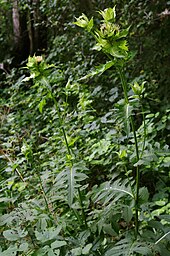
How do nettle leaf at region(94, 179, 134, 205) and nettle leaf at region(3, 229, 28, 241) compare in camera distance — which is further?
nettle leaf at region(94, 179, 134, 205)

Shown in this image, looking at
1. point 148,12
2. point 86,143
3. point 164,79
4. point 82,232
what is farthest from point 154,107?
point 82,232

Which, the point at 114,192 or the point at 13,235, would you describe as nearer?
the point at 13,235

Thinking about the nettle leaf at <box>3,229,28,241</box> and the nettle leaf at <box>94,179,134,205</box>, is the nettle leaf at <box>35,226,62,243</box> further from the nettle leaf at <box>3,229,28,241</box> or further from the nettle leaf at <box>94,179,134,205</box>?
the nettle leaf at <box>94,179,134,205</box>

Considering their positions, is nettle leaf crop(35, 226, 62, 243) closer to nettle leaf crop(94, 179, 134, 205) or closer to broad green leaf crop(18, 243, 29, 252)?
broad green leaf crop(18, 243, 29, 252)

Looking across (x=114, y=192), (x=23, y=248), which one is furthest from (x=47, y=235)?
(x=114, y=192)

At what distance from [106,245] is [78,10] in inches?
143

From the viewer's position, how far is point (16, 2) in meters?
6.20

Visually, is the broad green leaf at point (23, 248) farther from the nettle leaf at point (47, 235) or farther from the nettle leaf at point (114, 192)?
the nettle leaf at point (114, 192)

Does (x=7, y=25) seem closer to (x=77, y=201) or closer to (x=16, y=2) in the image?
(x=16, y=2)

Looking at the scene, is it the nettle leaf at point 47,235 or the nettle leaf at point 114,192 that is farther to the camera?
the nettle leaf at point 114,192

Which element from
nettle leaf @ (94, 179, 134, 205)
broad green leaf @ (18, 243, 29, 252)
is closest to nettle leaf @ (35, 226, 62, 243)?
broad green leaf @ (18, 243, 29, 252)

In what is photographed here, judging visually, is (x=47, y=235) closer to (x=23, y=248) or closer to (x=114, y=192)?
(x=23, y=248)

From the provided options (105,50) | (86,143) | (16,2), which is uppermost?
(16,2)

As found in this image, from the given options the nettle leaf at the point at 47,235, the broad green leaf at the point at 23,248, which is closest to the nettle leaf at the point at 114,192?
the nettle leaf at the point at 47,235
